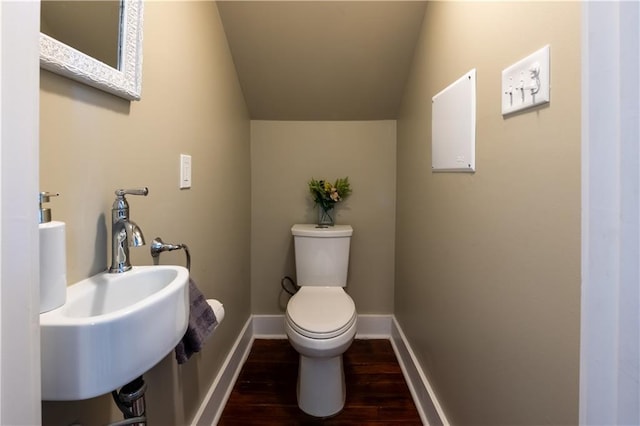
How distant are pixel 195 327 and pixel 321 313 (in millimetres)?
730

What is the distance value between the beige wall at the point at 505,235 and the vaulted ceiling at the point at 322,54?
0.68ft

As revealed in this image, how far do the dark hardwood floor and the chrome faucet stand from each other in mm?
1055

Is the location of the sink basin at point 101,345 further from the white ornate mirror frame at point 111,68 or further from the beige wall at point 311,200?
the beige wall at point 311,200

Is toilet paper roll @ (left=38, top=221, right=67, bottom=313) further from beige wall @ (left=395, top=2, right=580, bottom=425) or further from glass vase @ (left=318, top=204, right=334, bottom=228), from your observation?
glass vase @ (left=318, top=204, right=334, bottom=228)

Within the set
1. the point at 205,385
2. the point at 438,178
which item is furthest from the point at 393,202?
the point at 205,385

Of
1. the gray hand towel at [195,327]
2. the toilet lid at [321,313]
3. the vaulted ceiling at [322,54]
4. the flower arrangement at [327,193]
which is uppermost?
the vaulted ceiling at [322,54]

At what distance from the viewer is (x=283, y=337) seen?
2.23 meters

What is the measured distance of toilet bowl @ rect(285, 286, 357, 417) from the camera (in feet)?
4.56

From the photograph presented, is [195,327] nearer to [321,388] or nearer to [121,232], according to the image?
[121,232]

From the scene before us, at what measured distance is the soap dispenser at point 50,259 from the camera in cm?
57

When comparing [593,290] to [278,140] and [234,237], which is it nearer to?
[234,237]

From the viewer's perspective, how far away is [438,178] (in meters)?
1.34

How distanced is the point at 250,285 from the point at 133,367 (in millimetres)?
1702

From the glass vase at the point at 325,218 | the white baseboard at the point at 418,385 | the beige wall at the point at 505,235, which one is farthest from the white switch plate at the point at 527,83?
the glass vase at the point at 325,218
